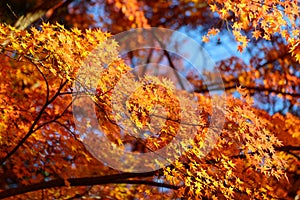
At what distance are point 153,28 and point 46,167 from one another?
7.15 m

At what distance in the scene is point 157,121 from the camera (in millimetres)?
4898

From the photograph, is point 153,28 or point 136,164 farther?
point 153,28

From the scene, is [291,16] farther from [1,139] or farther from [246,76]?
[246,76]

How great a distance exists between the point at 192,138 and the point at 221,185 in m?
0.66

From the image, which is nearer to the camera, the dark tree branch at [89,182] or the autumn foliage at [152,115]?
the autumn foliage at [152,115]

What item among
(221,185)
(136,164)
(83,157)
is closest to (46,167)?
(83,157)

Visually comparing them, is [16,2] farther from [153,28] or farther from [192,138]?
[192,138]

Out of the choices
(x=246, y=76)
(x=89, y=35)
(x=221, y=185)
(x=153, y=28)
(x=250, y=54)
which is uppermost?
(x=153, y=28)

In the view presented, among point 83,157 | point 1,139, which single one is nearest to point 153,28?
point 83,157

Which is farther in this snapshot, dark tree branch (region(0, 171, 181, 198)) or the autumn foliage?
dark tree branch (region(0, 171, 181, 198))

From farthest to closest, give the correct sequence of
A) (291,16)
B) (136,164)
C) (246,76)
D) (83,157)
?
1. (246,76)
2. (136,164)
3. (83,157)
4. (291,16)

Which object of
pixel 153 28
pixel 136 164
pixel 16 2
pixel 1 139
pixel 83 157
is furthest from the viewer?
pixel 153 28

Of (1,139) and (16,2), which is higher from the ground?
(16,2)

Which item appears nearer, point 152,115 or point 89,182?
point 152,115
